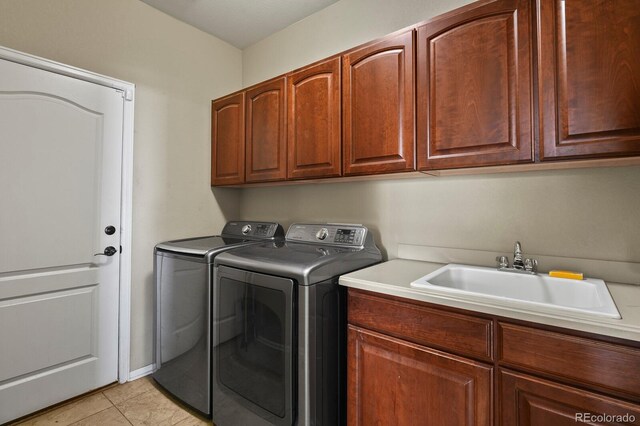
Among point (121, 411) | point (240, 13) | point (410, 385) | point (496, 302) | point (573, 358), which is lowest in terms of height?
point (121, 411)

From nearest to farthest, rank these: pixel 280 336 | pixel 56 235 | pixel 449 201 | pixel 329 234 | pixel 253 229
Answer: pixel 280 336 < pixel 449 201 < pixel 56 235 < pixel 329 234 < pixel 253 229

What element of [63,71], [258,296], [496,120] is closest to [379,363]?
[258,296]

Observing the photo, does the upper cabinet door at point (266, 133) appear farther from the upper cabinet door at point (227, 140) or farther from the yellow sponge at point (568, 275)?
the yellow sponge at point (568, 275)

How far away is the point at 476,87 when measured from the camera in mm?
1357

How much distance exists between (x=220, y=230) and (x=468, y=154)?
7.17ft

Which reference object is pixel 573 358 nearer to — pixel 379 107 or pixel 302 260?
pixel 302 260

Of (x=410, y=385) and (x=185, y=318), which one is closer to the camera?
(x=410, y=385)

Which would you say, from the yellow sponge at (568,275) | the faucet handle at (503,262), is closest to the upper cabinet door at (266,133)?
the faucet handle at (503,262)

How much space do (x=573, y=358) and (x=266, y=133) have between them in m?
2.02

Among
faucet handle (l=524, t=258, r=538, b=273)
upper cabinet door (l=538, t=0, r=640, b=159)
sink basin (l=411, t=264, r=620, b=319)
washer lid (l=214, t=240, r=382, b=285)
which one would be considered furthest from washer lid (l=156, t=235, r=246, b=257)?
upper cabinet door (l=538, t=0, r=640, b=159)

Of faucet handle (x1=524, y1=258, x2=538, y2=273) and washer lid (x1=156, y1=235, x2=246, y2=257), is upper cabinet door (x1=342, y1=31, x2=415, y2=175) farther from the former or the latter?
washer lid (x1=156, y1=235, x2=246, y2=257)

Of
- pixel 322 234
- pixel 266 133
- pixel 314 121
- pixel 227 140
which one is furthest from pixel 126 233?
pixel 314 121

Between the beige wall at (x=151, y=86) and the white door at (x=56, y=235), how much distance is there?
164mm

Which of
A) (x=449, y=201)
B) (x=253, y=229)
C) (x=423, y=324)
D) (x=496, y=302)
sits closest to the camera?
(x=496, y=302)
